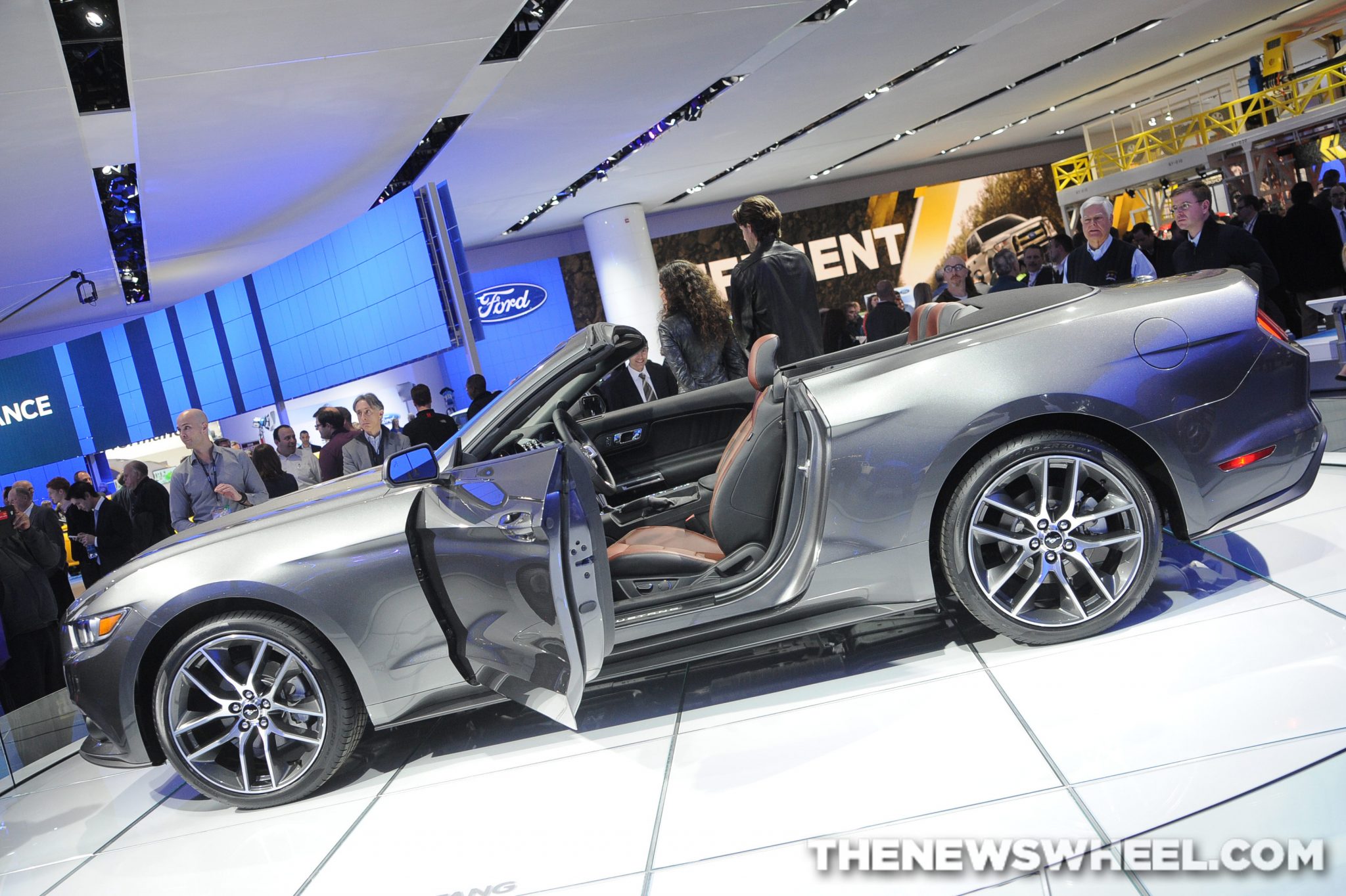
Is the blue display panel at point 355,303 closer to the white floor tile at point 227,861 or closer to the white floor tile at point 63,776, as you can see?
the white floor tile at point 63,776

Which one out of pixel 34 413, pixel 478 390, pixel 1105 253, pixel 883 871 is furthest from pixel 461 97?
pixel 34 413

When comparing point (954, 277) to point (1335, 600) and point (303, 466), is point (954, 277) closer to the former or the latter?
point (1335, 600)

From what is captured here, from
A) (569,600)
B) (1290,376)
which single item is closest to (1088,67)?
(1290,376)

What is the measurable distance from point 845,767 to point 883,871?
0.50 m

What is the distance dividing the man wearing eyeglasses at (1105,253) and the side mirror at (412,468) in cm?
387

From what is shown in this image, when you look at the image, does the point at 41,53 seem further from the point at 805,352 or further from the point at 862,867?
the point at 862,867

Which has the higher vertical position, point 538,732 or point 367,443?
point 367,443

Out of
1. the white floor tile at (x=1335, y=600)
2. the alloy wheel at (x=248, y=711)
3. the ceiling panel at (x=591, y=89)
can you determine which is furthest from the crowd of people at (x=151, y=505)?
the white floor tile at (x=1335, y=600)

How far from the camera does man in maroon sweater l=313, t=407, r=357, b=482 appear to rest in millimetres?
6574

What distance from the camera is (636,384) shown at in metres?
6.93

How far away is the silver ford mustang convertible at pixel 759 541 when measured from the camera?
281cm

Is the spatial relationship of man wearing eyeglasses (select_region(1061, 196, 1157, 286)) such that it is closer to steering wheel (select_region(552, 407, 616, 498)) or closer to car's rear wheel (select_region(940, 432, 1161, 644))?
car's rear wheel (select_region(940, 432, 1161, 644))

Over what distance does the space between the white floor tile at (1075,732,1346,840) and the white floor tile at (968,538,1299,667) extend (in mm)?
779

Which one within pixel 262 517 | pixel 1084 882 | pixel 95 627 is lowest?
pixel 1084 882
